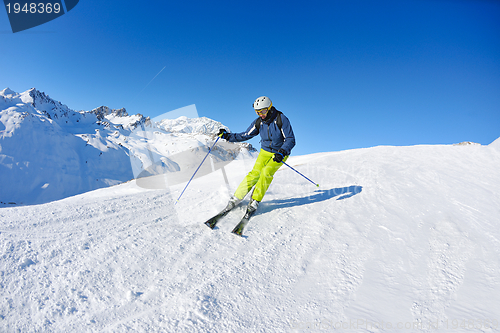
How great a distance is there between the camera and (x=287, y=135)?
16.4ft

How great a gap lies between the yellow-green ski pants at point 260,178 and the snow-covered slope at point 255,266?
0.52 meters

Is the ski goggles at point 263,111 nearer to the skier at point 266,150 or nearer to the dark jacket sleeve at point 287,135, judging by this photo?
the skier at point 266,150

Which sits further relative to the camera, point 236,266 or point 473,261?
point 473,261

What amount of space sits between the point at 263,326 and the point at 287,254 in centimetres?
134

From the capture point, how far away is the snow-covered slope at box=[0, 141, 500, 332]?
2254 mm

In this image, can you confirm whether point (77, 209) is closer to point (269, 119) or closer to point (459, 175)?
point (269, 119)

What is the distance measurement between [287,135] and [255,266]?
2870 millimetres

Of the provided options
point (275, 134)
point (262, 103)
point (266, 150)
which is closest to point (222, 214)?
point (266, 150)

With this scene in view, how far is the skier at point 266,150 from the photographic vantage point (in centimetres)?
477

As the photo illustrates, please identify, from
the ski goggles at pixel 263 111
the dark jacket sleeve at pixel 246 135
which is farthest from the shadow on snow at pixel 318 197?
the ski goggles at pixel 263 111

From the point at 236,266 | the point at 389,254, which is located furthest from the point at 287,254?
the point at 389,254

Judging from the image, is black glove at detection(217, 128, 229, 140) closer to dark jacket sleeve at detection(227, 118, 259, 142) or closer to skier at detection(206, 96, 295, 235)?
dark jacket sleeve at detection(227, 118, 259, 142)

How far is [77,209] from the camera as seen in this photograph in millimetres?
4723

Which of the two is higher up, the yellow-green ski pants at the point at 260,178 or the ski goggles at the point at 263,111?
the ski goggles at the point at 263,111
